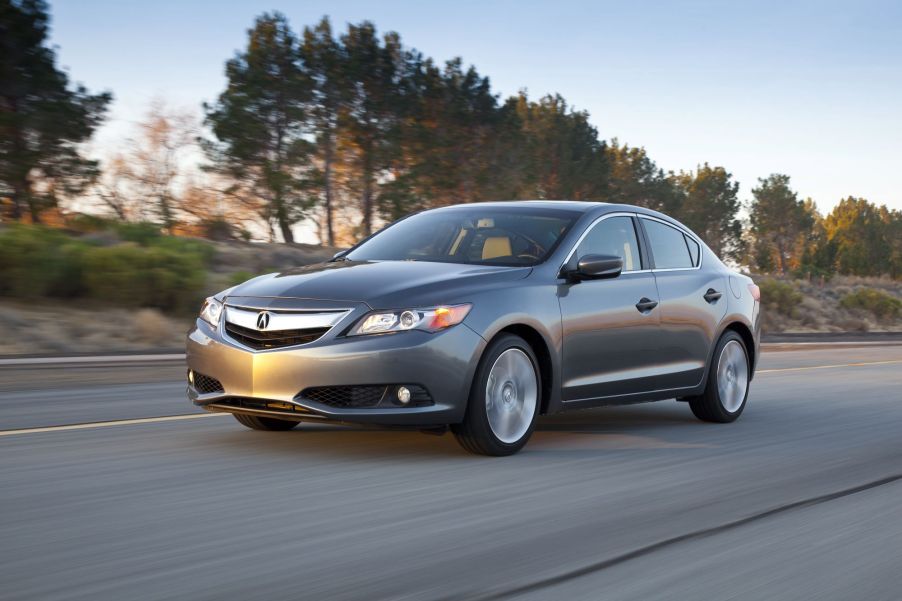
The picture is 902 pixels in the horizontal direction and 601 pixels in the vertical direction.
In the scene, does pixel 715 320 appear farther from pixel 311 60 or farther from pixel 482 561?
pixel 311 60

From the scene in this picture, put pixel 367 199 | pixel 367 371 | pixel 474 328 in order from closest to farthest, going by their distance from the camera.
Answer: pixel 367 371 → pixel 474 328 → pixel 367 199

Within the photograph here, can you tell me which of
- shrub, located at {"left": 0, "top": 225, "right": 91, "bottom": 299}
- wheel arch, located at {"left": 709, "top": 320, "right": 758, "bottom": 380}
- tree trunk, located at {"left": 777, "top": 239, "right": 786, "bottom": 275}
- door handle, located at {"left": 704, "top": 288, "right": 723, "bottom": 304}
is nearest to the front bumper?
door handle, located at {"left": 704, "top": 288, "right": 723, "bottom": 304}

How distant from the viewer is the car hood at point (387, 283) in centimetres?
656

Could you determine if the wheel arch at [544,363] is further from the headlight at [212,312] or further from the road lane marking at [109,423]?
the road lane marking at [109,423]

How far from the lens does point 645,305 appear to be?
812 centimetres

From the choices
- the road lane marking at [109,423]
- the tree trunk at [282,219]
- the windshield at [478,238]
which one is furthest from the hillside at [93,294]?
the windshield at [478,238]

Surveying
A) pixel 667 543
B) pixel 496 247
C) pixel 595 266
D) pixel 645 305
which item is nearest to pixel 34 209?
pixel 496 247

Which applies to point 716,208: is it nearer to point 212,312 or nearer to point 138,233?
point 138,233

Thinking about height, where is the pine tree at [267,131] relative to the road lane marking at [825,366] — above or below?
above

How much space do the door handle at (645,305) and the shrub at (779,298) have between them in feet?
116

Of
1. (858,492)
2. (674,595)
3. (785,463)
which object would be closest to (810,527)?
(858,492)

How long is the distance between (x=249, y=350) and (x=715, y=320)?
12.7 feet

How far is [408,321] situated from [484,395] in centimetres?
61

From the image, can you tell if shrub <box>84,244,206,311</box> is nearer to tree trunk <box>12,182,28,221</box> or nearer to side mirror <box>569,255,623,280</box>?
tree trunk <box>12,182,28,221</box>
